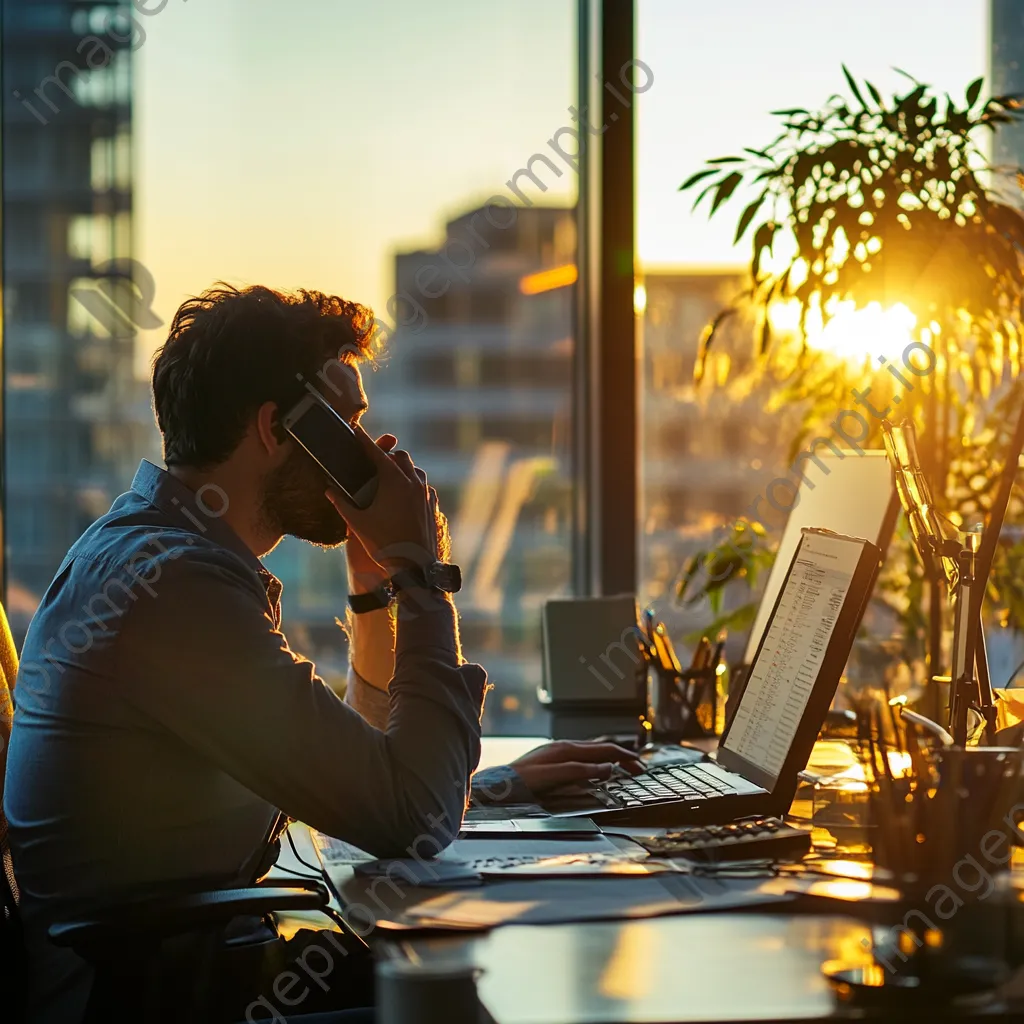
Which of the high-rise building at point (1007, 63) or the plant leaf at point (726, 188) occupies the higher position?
the high-rise building at point (1007, 63)

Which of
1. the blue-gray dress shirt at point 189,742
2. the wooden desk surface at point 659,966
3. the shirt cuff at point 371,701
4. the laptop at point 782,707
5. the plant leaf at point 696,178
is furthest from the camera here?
the plant leaf at point 696,178

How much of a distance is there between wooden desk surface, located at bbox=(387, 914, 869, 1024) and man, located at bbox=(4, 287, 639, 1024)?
0.30 metres

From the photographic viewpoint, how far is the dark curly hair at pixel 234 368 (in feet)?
4.96

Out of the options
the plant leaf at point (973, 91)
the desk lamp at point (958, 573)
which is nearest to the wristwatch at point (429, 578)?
the desk lamp at point (958, 573)

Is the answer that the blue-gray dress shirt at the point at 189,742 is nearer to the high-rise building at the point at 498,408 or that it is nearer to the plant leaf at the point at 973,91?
the plant leaf at the point at 973,91

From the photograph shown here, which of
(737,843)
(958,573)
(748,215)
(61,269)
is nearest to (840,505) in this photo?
(958,573)

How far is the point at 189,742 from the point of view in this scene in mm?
1291

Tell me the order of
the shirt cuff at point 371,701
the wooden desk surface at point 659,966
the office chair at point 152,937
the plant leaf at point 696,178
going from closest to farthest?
the wooden desk surface at point 659,966 < the office chair at point 152,937 < the shirt cuff at point 371,701 < the plant leaf at point 696,178

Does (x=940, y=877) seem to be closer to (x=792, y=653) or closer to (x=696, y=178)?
(x=792, y=653)

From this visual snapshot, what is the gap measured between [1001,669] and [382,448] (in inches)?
74.9

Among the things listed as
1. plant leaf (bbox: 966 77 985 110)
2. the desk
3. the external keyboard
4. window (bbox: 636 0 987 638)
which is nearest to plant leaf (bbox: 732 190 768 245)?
plant leaf (bbox: 966 77 985 110)

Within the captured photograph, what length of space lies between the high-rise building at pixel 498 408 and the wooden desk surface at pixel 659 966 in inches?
83.7

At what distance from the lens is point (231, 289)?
1.60 metres

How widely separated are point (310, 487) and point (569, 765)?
472 millimetres
